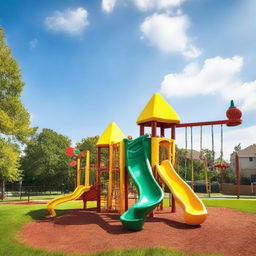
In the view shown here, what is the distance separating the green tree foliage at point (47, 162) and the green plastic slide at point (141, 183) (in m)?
37.4

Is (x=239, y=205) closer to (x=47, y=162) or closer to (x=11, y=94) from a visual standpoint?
(x=11, y=94)

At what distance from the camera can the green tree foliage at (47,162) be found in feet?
167

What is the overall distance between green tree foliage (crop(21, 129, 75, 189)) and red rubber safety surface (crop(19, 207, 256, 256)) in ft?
122

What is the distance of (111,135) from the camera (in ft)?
66.4

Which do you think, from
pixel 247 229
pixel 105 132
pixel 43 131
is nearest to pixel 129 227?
pixel 247 229

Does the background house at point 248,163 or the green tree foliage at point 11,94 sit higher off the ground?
the green tree foliage at point 11,94

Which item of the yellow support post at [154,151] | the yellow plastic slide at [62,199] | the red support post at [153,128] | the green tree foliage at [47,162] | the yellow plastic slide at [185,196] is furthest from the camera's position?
the green tree foliage at [47,162]

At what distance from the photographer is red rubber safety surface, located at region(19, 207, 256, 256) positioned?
32.0ft

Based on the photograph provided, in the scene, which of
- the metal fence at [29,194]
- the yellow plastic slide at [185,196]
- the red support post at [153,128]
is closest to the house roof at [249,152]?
the metal fence at [29,194]

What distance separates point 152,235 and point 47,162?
4287 centimetres

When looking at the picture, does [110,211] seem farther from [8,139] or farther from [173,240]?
[8,139]

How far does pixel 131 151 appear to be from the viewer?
16.1 metres

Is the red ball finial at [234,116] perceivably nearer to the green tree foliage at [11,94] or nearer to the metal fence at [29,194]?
the green tree foliage at [11,94]

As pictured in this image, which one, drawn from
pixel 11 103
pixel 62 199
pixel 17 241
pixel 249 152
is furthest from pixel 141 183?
pixel 249 152
